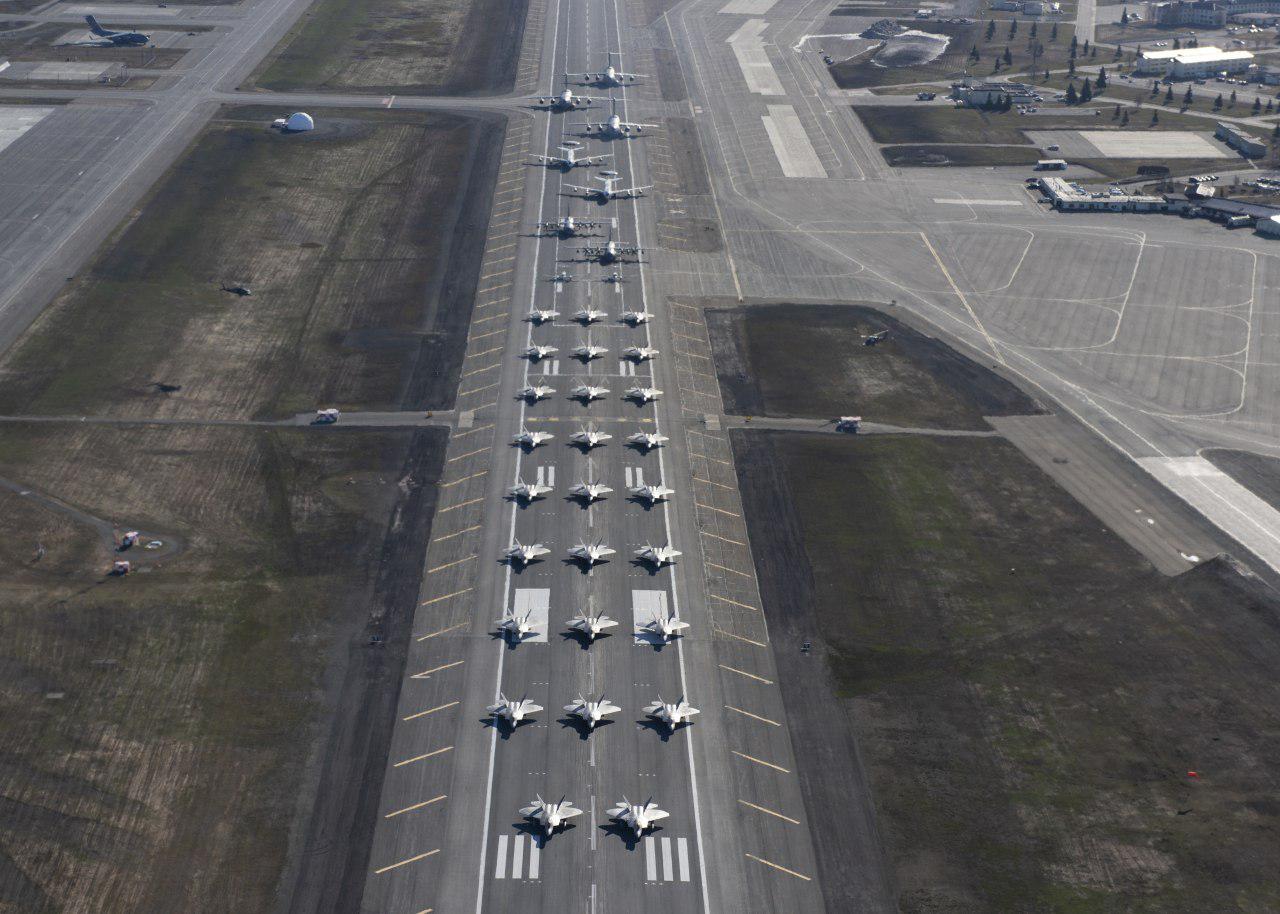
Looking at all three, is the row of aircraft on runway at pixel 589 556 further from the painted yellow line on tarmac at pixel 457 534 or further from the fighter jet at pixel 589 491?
the painted yellow line on tarmac at pixel 457 534

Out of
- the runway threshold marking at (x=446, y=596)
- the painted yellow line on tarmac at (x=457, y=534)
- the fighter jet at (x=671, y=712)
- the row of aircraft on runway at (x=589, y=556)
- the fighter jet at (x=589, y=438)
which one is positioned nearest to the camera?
the row of aircraft on runway at (x=589, y=556)

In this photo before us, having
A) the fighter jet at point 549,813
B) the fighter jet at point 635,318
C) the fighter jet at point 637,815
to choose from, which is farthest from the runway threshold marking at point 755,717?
the fighter jet at point 635,318

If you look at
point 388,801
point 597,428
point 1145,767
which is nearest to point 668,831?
point 388,801

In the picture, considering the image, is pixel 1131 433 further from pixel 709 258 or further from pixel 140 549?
pixel 140 549

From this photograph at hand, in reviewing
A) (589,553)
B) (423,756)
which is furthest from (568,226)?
(423,756)

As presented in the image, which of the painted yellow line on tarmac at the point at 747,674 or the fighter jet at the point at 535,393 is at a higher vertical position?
the fighter jet at the point at 535,393

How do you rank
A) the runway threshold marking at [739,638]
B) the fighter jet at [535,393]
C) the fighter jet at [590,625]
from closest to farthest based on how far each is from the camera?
the fighter jet at [590,625]
the runway threshold marking at [739,638]
the fighter jet at [535,393]

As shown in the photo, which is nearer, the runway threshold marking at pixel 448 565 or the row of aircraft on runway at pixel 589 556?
the row of aircraft on runway at pixel 589 556
